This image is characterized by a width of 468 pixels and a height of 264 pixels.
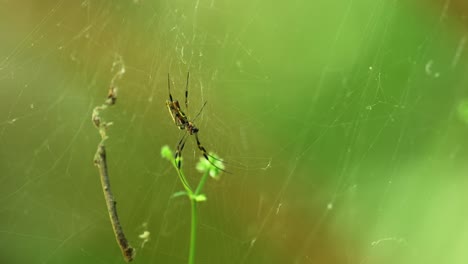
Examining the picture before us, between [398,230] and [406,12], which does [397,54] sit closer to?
[406,12]

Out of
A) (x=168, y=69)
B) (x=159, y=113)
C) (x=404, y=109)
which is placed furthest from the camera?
(x=404, y=109)

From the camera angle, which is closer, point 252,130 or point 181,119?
point 181,119

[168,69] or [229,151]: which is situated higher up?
[168,69]

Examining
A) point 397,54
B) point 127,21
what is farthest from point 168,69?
point 397,54

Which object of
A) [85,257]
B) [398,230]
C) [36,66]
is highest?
[36,66]

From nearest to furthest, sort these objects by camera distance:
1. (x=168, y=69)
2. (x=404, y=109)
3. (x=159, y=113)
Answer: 1. (x=168, y=69)
2. (x=159, y=113)
3. (x=404, y=109)

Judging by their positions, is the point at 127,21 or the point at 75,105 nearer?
the point at 127,21
